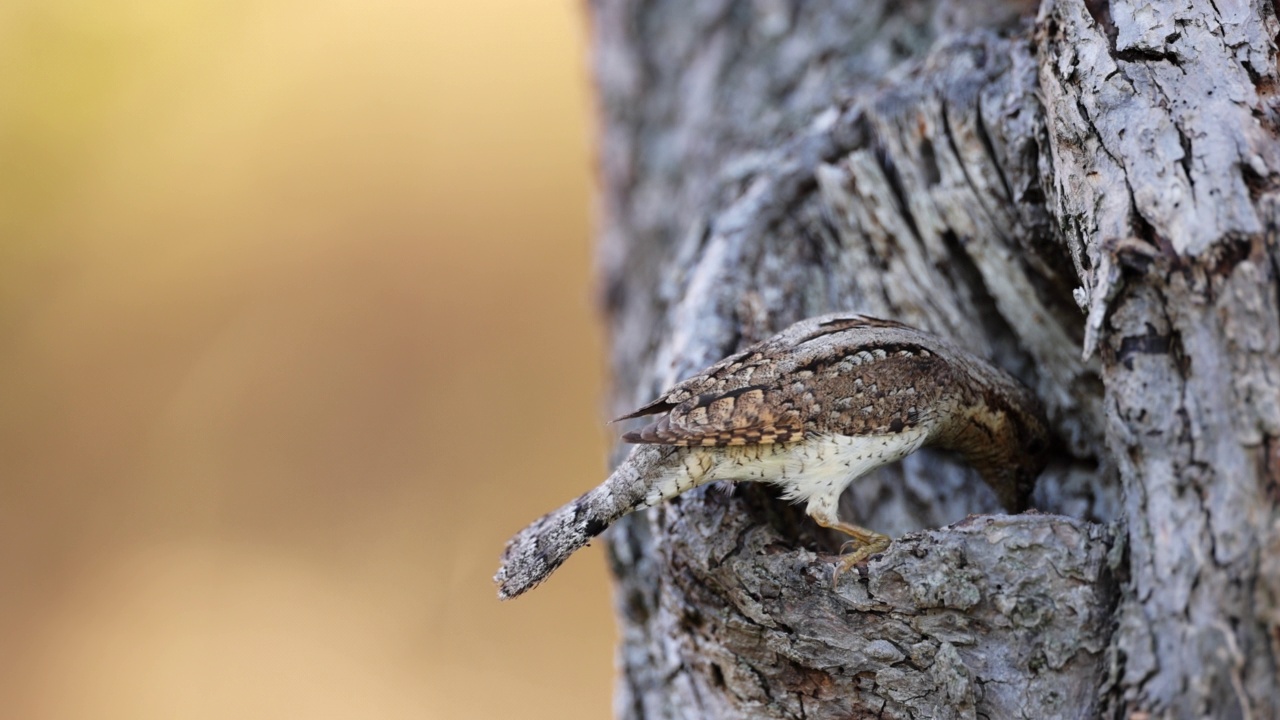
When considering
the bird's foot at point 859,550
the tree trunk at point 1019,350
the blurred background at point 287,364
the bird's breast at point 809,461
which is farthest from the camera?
the blurred background at point 287,364

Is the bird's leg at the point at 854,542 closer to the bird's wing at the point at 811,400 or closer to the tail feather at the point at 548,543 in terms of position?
the bird's wing at the point at 811,400

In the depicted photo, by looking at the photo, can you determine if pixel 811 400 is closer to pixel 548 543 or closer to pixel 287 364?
pixel 548 543

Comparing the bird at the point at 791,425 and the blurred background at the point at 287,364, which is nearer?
the bird at the point at 791,425

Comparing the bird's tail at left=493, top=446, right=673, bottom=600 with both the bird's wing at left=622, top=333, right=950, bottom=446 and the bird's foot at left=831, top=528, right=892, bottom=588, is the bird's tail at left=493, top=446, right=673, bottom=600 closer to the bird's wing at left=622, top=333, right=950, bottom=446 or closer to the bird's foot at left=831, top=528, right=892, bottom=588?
the bird's wing at left=622, top=333, right=950, bottom=446

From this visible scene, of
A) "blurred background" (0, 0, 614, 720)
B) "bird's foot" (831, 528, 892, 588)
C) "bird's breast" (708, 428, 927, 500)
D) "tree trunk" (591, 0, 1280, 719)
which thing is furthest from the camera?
"blurred background" (0, 0, 614, 720)

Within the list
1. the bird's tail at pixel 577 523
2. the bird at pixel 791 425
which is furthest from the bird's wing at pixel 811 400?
the bird's tail at pixel 577 523

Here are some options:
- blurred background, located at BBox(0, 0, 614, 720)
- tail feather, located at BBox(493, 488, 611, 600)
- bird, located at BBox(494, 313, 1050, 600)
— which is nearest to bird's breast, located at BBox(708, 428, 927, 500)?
bird, located at BBox(494, 313, 1050, 600)
